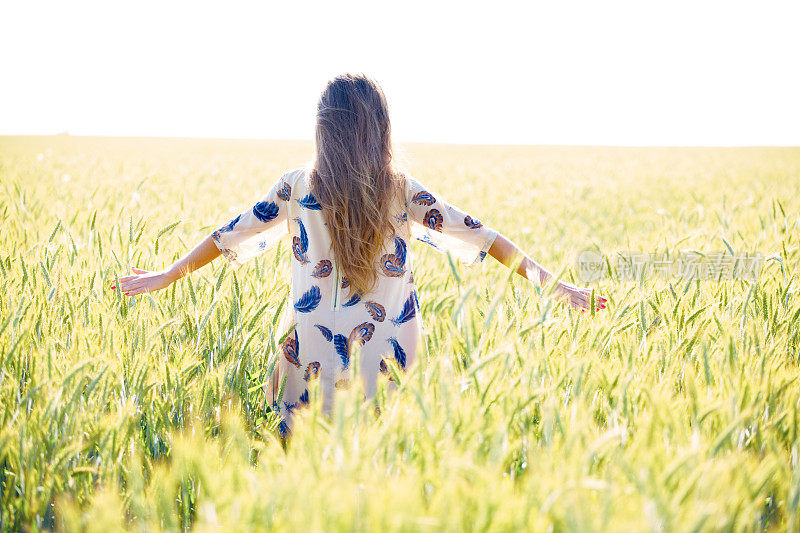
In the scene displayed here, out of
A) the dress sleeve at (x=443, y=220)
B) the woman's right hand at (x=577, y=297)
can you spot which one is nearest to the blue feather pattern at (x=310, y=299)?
the dress sleeve at (x=443, y=220)

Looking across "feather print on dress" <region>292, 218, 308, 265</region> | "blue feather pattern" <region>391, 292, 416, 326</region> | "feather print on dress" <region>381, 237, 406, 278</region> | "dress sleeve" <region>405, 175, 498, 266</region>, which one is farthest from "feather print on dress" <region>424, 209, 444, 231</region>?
"feather print on dress" <region>292, 218, 308, 265</region>

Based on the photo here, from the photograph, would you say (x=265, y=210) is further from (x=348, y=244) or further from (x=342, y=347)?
(x=342, y=347)

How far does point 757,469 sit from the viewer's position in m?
0.90

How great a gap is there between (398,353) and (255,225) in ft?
1.89

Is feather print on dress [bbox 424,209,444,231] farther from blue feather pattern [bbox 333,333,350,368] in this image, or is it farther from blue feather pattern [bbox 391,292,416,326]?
blue feather pattern [bbox 333,333,350,368]

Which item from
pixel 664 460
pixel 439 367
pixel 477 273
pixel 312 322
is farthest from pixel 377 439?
pixel 477 273

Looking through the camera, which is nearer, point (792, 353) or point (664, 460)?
point (664, 460)

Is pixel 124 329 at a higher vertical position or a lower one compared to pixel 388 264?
lower

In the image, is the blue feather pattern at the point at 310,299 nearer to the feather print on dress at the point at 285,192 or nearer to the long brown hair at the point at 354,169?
the long brown hair at the point at 354,169

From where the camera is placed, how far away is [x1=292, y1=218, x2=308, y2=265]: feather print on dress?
1.64 meters

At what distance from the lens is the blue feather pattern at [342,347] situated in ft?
5.44

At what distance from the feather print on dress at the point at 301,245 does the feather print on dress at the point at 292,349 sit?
0.73 feet

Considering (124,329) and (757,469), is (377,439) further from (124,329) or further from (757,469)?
(124,329)

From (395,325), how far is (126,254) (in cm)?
115
